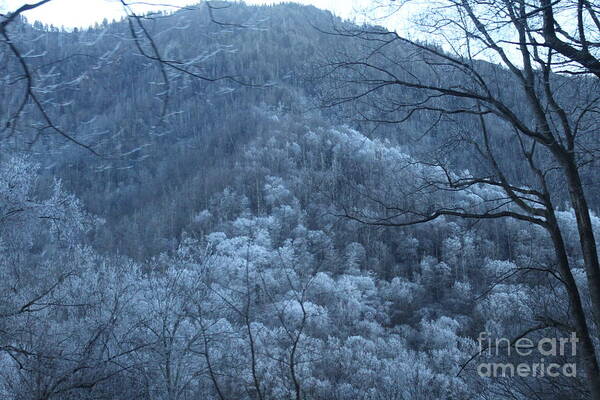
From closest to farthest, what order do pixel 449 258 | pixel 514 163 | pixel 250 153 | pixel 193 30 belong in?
1. pixel 193 30
2. pixel 514 163
3. pixel 449 258
4. pixel 250 153

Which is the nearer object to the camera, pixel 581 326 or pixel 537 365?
pixel 581 326

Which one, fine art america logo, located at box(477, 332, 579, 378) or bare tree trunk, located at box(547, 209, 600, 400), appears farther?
fine art america logo, located at box(477, 332, 579, 378)

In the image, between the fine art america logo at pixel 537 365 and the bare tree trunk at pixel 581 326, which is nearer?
the bare tree trunk at pixel 581 326

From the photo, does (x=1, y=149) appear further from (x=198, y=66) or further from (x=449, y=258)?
(x=449, y=258)

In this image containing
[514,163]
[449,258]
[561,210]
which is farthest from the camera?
[449,258]

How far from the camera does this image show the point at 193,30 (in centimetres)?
205

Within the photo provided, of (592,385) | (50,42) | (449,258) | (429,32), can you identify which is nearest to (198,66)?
(50,42)

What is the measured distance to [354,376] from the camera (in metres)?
24.5

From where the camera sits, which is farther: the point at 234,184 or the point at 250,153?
the point at 250,153

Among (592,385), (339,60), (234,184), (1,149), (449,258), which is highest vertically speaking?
(234,184)

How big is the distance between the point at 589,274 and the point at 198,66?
231cm

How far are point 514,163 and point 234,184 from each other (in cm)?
6365

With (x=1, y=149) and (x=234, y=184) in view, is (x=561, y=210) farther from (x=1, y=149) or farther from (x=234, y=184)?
(x=234, y=184)

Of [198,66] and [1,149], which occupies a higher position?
[198,66]
